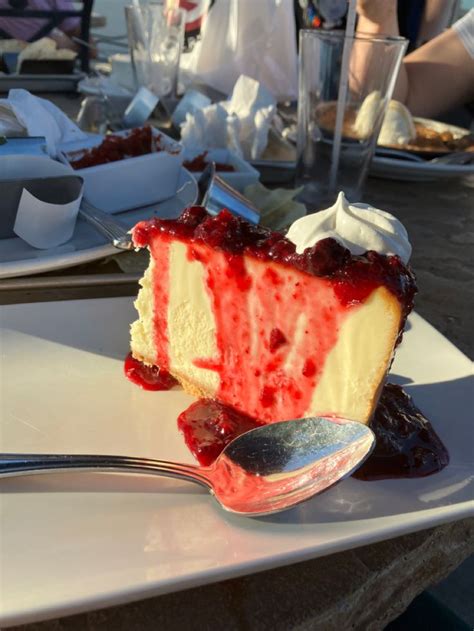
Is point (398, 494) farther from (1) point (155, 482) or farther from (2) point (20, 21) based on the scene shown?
(2) point (20, 21)

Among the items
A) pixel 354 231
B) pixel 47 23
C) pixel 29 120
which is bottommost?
pixel 47 23

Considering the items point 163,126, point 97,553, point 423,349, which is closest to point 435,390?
point 423,349

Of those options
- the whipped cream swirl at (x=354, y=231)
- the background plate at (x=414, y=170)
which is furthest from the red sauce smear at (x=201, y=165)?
the whipped cream swirl at (x=354, y=231)

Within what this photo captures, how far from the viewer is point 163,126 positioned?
2225 millimetres

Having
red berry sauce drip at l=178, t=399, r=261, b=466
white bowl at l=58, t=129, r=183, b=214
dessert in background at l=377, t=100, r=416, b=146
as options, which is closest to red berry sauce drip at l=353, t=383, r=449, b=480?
red berry sauce drip at l=178, t=399, r=261, b=466

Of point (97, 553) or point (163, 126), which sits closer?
point (97, 553)

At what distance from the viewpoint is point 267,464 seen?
0.75 meters

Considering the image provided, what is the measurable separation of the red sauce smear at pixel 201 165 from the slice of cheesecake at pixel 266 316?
79 centimetres

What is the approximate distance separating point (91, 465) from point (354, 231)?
1.41ft

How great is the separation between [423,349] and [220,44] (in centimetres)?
223

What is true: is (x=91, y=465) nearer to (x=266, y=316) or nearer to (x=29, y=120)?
(x=266, y=316)

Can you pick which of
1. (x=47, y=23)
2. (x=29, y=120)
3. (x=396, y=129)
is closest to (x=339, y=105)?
(x=396, y=129)

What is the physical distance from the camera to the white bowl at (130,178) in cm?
142

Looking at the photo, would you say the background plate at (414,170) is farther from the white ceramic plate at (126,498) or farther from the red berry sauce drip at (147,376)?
the red berry sauce drip at (147,376)
